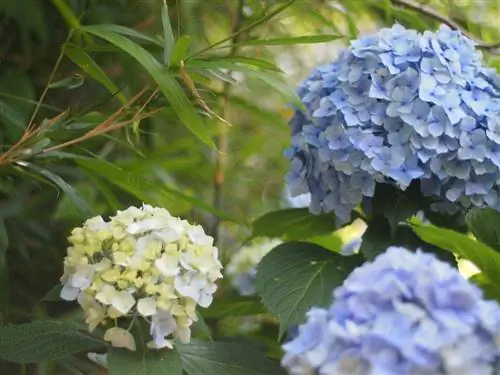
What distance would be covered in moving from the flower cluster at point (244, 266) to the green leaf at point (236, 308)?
23 centimetres

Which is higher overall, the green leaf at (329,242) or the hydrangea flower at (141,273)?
the green leaf at (329,242)

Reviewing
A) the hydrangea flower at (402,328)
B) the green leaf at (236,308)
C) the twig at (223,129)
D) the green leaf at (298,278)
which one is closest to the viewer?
the hydrangea flower at (402,328)

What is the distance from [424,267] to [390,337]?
0.21 ft

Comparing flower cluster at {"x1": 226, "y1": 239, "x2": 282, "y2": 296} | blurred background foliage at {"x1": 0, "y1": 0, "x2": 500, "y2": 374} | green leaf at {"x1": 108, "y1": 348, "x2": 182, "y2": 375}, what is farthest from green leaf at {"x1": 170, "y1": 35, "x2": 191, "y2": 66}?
flower cluster at {"x1": 226, "y1": 239, "x2": 282, "y2": 296}

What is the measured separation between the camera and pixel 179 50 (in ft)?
2.08

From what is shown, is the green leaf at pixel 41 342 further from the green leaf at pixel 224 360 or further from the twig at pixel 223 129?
the twig at pixel 223 129

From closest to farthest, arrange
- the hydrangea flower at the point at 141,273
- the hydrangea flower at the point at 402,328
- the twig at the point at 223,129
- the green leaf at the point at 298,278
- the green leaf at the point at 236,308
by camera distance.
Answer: the hydrangea flower at the point at 402,328
the hydrangea flower at the point at 141,273
the green leaf at the point at 298,278
the green leaf at the point at 236,308
the twig at the point at 223,129

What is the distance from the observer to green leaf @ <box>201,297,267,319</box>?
833 millimetres

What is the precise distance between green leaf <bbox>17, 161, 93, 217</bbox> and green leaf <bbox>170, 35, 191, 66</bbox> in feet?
0.59

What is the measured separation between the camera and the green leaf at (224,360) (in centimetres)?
65

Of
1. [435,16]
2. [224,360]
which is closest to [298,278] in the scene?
[224,360]

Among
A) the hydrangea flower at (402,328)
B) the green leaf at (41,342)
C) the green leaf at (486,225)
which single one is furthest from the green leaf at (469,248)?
the green leaf at (41,342)

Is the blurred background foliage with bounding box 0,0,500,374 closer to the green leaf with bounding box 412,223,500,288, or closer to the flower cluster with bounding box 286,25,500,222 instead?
the flower cluster with bounding box 286,25,500,222

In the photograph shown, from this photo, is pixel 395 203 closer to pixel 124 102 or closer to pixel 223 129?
pixel 124 102
